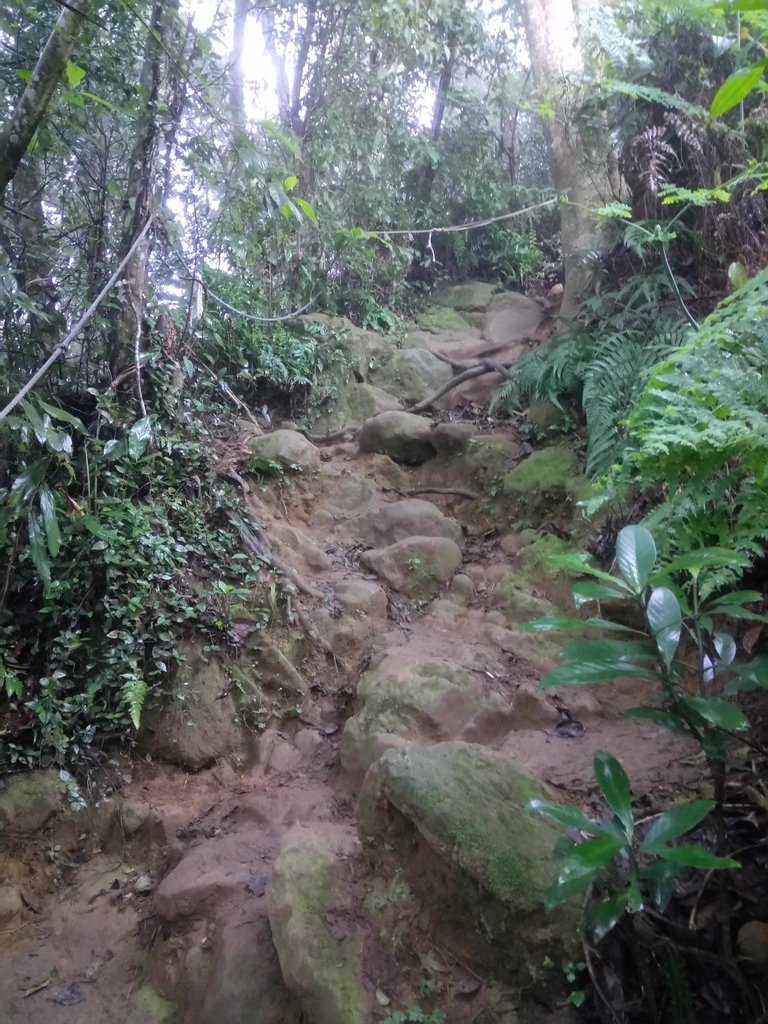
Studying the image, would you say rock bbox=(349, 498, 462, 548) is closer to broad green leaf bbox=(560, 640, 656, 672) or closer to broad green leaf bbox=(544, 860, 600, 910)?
broad green leaf bbox=(560, 640, 656, 672)

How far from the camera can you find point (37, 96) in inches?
101

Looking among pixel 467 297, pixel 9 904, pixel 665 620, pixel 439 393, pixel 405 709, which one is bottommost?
pixel 9 904

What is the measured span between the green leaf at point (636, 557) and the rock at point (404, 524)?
3001 millimetres

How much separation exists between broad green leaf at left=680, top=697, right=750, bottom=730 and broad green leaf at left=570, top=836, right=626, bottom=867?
0.38 m

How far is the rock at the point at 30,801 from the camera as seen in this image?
10.5ft

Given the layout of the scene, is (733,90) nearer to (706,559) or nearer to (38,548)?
(706,559)

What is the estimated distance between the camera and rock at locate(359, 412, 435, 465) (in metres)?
5.96

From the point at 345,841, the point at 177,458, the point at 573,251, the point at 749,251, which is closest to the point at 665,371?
the point at 749,251

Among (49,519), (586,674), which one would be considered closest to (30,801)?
(49,519)

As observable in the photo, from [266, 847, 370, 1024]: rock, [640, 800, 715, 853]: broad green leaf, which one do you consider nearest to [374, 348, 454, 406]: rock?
[266, 847, 370, 1024]: rock

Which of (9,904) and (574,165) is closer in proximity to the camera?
(9,904)

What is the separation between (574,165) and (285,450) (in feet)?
12.0

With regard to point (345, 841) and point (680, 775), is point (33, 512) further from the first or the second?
point (680, 775)

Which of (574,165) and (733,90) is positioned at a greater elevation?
(574,165)
